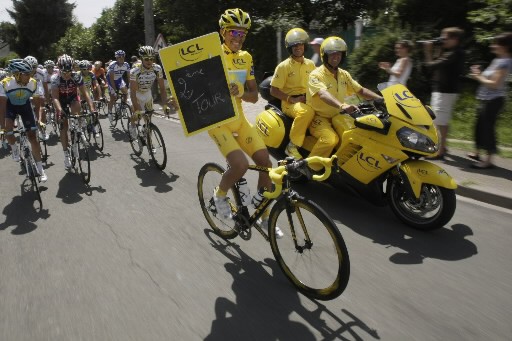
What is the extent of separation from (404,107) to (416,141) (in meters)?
0.41

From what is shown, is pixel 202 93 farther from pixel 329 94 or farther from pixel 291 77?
pixel 291 77

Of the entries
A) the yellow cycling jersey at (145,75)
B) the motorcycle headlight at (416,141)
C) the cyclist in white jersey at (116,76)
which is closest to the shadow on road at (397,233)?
the motorcycle headlight at (416,141)

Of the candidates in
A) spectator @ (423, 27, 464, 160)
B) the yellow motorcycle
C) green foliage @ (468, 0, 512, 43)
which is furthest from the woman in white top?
green foliage @ (468, 0, 512, 43)

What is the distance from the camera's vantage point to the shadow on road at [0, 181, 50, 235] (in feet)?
17.9

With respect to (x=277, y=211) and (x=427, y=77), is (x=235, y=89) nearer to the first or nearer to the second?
(x=277, y=211)

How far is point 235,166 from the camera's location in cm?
397

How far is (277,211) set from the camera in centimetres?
354

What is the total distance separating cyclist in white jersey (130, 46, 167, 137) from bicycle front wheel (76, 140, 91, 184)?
1.19 meters

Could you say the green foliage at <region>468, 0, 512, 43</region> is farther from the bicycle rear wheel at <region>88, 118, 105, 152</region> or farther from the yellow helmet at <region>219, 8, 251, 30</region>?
the bicycle rear wheel at <region>88, 118, 105, 152</region>

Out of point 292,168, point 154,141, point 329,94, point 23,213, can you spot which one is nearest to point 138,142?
point 154,141

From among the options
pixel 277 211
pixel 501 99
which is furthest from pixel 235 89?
pixel 501 99

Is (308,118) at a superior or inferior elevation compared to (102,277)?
superior

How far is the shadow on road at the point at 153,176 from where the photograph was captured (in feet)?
22.1

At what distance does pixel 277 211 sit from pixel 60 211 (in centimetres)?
380
